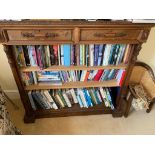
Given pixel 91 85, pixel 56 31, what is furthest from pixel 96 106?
pixel 56 31

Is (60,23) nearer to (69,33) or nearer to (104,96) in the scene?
(69,33)

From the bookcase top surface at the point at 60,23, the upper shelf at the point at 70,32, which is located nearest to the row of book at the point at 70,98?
the upper shelf at the point at 70,32

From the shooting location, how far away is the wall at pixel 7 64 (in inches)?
58.1

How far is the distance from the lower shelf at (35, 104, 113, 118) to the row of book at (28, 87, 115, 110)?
0.03 metres

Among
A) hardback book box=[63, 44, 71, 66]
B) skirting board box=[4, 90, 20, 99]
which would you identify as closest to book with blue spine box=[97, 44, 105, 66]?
hardback book box=[63, 44, 71, 66]

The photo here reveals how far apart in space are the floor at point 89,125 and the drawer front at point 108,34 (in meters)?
0.88

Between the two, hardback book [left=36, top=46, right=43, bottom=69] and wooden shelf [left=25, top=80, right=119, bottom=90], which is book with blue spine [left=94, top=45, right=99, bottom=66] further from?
hardback book [left=36, top=46, right=43, bottom=69]

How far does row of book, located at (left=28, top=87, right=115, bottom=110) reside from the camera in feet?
5.01

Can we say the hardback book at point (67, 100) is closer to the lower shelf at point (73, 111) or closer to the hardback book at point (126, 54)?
the lower shelf at point (73, 111)

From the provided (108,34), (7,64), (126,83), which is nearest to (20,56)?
(7,64)

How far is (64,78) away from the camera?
1.43m

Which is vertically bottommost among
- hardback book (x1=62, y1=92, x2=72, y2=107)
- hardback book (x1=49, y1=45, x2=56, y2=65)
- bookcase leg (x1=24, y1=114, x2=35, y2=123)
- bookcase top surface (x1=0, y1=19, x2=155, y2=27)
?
bookcase leg (x1=24, y1=114, x2=35, y2=123)

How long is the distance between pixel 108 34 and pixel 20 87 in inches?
29.1
